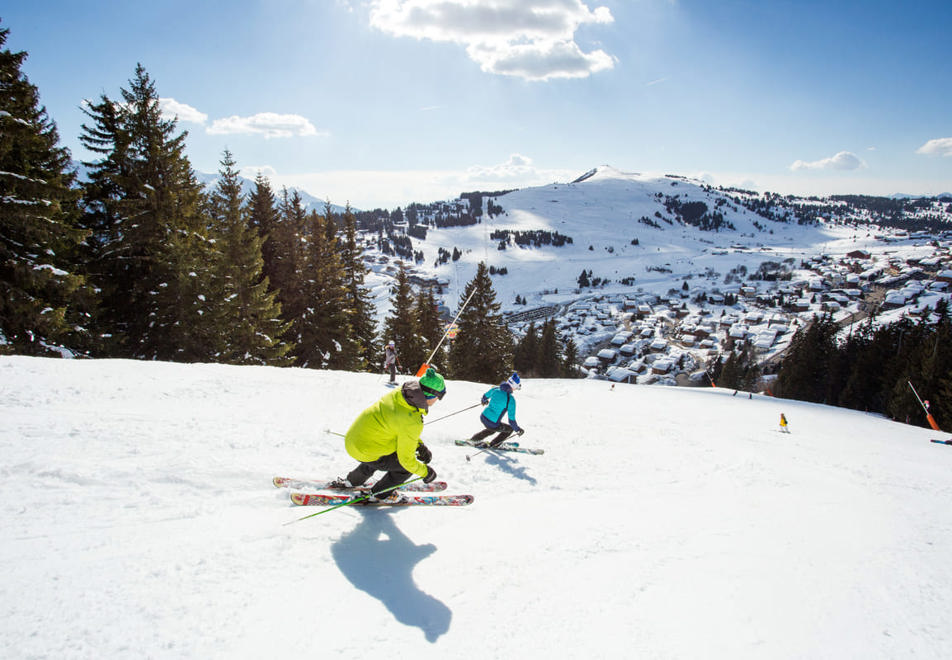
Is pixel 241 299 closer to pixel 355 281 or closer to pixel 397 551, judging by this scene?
pixel 355 281

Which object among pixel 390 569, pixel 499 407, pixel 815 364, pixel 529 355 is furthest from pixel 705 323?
pixel 390 569

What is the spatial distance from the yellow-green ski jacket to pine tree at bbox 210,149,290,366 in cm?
1885

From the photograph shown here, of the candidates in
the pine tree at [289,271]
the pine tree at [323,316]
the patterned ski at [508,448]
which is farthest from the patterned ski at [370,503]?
the pine tree at [289,271]

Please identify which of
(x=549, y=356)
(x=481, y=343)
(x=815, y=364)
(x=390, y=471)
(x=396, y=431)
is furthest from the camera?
(x=549, y=356)

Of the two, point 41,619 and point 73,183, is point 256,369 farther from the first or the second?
point 73,183

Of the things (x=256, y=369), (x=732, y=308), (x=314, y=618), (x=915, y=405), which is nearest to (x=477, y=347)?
(x=256, y=369)

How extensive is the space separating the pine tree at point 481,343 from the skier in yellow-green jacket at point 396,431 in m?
30.5

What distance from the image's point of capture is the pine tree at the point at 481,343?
3681 centimetres

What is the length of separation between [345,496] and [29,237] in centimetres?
1684

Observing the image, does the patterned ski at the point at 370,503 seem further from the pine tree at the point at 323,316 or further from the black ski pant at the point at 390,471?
the pine tree at the point at 323,316

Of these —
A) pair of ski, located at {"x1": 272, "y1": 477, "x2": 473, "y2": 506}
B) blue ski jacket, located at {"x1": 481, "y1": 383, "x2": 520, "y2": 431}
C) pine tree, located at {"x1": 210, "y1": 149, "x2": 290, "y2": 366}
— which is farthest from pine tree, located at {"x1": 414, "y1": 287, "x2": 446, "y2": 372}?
pair of ski, located at {"x1": 272, "y1": 477, "x2": 473, "y2": 506}

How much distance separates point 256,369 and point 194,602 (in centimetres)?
1043

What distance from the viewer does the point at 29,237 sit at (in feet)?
47.7

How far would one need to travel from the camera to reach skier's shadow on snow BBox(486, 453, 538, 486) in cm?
855
